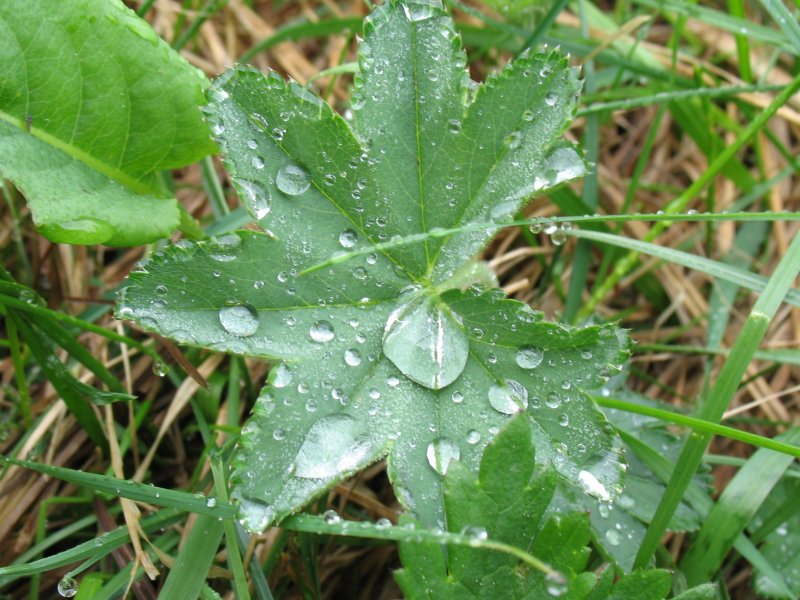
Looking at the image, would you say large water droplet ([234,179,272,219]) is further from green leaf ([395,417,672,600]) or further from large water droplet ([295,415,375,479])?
green leaf ([395,417,672,600])

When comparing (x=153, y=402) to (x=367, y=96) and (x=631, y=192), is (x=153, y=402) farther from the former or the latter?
(x=631, y=192)

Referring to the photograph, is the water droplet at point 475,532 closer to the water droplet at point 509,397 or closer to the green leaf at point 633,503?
the water droplet at point 509,397

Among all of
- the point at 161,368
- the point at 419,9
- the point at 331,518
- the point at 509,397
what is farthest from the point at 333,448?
the point at 419,9

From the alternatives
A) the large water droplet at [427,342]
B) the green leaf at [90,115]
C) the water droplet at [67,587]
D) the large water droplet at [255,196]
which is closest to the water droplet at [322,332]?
the large water droplet at [427,342]

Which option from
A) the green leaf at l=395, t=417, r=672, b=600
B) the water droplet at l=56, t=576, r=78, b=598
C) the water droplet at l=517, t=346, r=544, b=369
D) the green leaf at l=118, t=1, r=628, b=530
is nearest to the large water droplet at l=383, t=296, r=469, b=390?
the green leaf at l=118, t=1, r=628, b=530

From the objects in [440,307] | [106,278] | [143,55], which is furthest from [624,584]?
[106,278]

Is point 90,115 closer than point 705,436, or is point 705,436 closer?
point 705,436

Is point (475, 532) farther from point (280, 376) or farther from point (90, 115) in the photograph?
point (90, 115)
